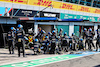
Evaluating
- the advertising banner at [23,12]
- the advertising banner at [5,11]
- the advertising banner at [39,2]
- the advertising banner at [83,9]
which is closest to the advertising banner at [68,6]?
the advertising banner at [83,9]

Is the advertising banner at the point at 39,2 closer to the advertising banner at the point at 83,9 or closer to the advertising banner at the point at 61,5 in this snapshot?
the advertising banner at the point at 61,5

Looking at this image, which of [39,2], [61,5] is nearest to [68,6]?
[61,5]

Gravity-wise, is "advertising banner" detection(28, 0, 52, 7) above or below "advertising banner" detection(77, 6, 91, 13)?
above

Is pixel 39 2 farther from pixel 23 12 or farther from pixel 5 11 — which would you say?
pixel 5 11

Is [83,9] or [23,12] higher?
[83,9]

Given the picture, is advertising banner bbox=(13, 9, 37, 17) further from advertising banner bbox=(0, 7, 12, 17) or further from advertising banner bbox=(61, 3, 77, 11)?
advertising banner bbox=(61, 3, 77, 11)

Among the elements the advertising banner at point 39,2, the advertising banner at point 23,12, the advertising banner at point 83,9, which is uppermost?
the advertising banner at point 39,2

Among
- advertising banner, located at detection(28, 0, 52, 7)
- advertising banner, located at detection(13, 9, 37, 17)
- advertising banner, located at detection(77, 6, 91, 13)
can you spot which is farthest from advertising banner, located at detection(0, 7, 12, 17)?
advertising banner, located at detection(77, 6, 91, 13)

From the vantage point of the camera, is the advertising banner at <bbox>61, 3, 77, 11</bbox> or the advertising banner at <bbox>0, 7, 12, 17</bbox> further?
the advertising banner at <bbox>61, 3, 77, 11</bbox>

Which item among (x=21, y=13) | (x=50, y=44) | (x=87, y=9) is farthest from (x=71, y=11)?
(x=50, y=44)

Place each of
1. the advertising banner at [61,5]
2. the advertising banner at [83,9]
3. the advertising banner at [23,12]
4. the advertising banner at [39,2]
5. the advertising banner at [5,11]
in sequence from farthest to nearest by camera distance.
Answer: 1. the advertising banner at [83,9]
2. the advertising banner at [39,2]
3. the advertising banner at [61,5]
4. the advertising banner at [23,12]
5. the advertising banner at [5,11]

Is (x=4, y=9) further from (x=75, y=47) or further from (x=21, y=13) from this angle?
(x=75, y=47)

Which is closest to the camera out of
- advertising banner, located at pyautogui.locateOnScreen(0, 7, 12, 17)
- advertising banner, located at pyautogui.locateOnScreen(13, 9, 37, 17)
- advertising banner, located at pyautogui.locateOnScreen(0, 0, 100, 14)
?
advertising banner, located at pyautogui.locateOnScreen(0, 7, 12, 17)

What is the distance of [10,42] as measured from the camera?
10.9 m
